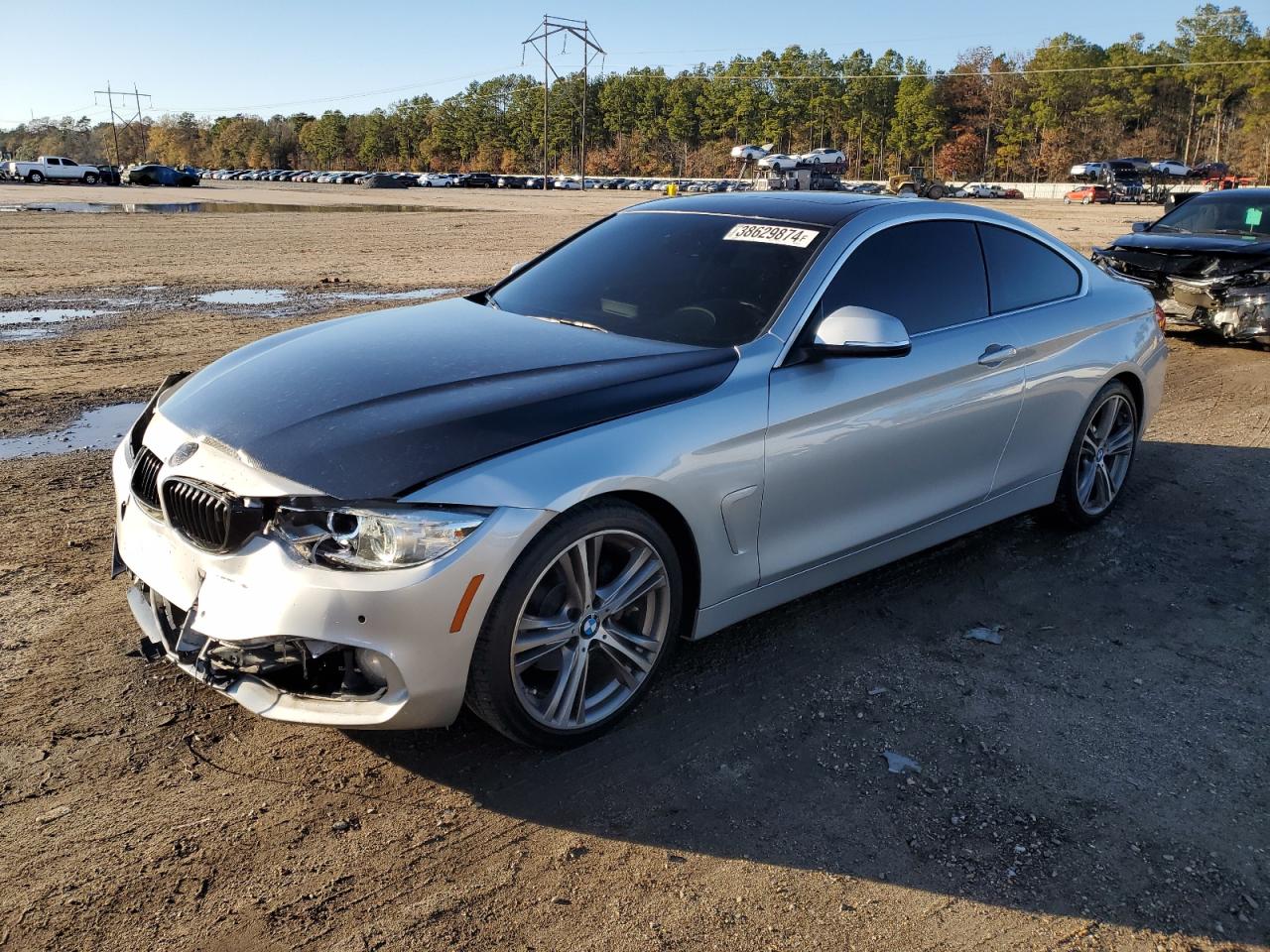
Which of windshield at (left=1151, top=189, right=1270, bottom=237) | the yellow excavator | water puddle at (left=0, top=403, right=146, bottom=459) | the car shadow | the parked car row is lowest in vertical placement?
the car shadow

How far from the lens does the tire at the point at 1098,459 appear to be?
516cm

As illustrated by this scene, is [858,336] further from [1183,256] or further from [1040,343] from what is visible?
[1183,256]

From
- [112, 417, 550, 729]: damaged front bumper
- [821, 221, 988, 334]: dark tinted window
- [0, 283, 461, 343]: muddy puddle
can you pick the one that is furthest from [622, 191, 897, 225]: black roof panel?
[0, 283, 461, 343]: muddy puddle

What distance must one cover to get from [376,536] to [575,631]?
73 centimetres

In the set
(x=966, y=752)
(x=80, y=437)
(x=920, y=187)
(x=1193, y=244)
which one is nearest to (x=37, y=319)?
(x=80, y=437)

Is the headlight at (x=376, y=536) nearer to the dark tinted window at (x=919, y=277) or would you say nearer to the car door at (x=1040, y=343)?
the dark tinted window at (x=919, y=277)

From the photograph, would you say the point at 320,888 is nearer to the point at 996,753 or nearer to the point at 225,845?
the point at 225,845

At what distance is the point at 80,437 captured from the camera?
257 inches

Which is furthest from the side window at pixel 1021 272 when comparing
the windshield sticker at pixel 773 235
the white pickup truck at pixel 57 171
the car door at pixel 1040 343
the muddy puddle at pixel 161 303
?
the white pickup truck at pixel 57 171

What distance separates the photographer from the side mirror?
3621mm

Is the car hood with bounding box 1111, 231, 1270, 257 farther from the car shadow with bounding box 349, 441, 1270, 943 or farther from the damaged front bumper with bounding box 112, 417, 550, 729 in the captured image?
the damaged front bumper with bounding box 112, 417, 550, 729

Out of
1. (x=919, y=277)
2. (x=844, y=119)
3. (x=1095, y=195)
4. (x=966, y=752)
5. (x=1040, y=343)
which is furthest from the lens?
(x=844, y=119)

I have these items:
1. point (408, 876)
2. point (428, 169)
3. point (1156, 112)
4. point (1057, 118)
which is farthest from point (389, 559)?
point (428, 169)

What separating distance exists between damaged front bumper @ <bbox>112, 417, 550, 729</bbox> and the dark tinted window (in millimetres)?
1804
